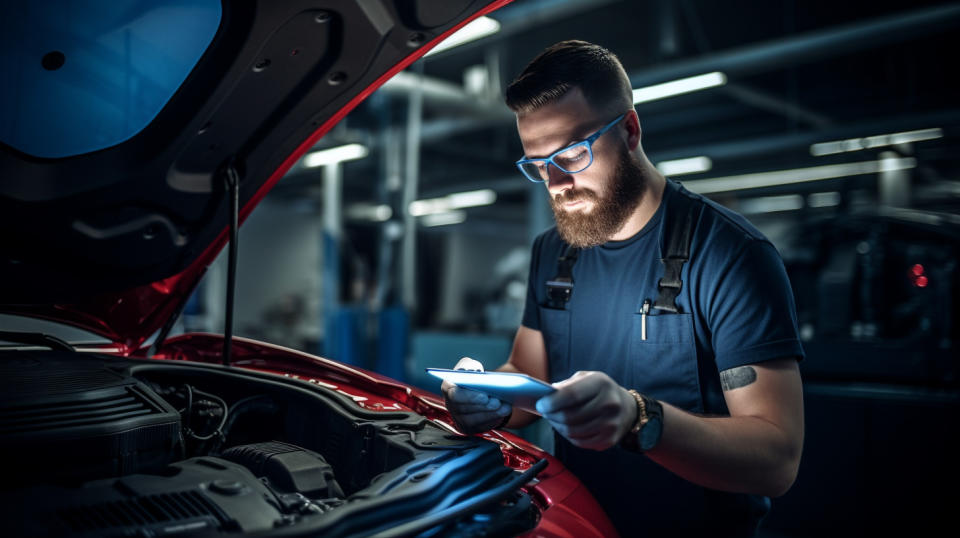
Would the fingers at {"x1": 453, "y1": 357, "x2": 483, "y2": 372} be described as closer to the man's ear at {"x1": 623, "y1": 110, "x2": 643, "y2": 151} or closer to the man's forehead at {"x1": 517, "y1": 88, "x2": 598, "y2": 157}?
A: the man's forehead at {"x1": 517, "y1": 88, "x2": 598, "y2": 157}

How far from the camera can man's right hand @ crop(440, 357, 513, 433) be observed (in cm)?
110

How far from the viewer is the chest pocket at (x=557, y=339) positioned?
1.46 metres

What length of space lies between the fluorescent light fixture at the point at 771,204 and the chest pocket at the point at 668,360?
1240 cm

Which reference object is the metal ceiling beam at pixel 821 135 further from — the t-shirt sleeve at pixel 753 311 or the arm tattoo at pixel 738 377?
the arm tattoo at pixel 738 377

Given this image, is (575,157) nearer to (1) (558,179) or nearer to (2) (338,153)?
(1) (558,179)

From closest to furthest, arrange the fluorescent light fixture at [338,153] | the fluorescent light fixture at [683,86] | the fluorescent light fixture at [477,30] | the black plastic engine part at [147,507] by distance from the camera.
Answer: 1. the black plastic engine part at [147,507]
2. the fluorescent light fixture at [477,30]
3. the fluorescent light fixture at [683,86]
4. the fluorescent light fixture at [338,153]

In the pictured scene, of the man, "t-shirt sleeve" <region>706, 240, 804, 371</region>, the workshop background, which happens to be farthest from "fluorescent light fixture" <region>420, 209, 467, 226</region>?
"t-shirt sleeve" <region>706, 240, 804, 371</region>

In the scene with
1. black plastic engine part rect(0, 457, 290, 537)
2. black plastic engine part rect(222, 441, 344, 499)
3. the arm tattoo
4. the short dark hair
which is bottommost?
black plastic engine part rect(222, 441, 344, 499)

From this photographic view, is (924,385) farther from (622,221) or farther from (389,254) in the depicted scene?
(389,254)

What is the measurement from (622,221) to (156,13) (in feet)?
3.19

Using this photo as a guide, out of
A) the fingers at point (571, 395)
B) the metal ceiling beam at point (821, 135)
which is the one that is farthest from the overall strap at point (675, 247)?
the metal ceiling beam at point (821, 135)

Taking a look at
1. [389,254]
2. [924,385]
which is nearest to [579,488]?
[924,385]

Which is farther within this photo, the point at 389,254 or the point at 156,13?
the point at 389,254

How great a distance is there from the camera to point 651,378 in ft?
4.18
